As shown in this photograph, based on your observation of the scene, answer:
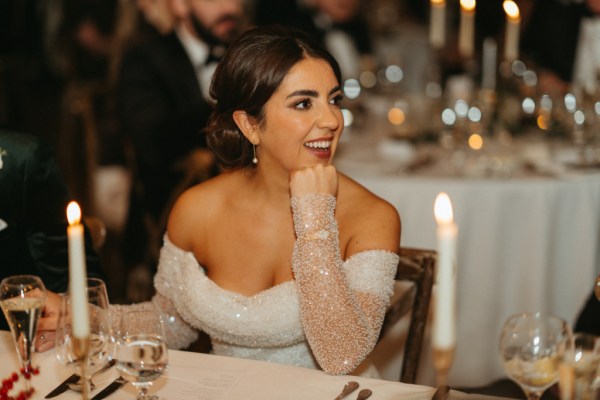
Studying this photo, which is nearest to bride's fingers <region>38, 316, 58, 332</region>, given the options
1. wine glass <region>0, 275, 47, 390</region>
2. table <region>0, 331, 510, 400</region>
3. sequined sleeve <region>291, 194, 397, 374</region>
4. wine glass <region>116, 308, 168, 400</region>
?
table <region>0, 331, 510, 400</region>

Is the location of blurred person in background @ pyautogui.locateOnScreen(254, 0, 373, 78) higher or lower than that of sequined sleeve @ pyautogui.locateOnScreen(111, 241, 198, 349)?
higher

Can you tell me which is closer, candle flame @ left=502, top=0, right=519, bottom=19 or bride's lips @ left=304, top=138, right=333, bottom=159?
bride's lips @ left=304, top=138, right=333, bottom=159

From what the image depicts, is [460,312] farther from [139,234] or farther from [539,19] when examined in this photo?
[539,19]

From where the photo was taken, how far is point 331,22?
627cm

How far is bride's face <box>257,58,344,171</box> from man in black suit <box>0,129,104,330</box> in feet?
2.32

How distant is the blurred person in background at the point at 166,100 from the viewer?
4.32 meters

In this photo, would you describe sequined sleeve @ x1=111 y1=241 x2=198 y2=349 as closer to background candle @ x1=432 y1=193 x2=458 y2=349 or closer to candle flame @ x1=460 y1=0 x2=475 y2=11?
background candle @ x1=432 y1=193 x2=458 y2=349

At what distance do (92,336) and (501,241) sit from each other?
2.30m

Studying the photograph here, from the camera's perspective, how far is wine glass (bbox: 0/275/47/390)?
1.77 metres

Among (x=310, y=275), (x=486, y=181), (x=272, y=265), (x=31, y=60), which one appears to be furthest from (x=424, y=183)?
(x=31, y=60)

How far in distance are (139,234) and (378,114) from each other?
176 centimetres

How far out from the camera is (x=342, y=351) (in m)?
2.03

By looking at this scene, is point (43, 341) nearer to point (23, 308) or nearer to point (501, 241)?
point (23, 308)

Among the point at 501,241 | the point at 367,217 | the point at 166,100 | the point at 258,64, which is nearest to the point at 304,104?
the point at 258,64
